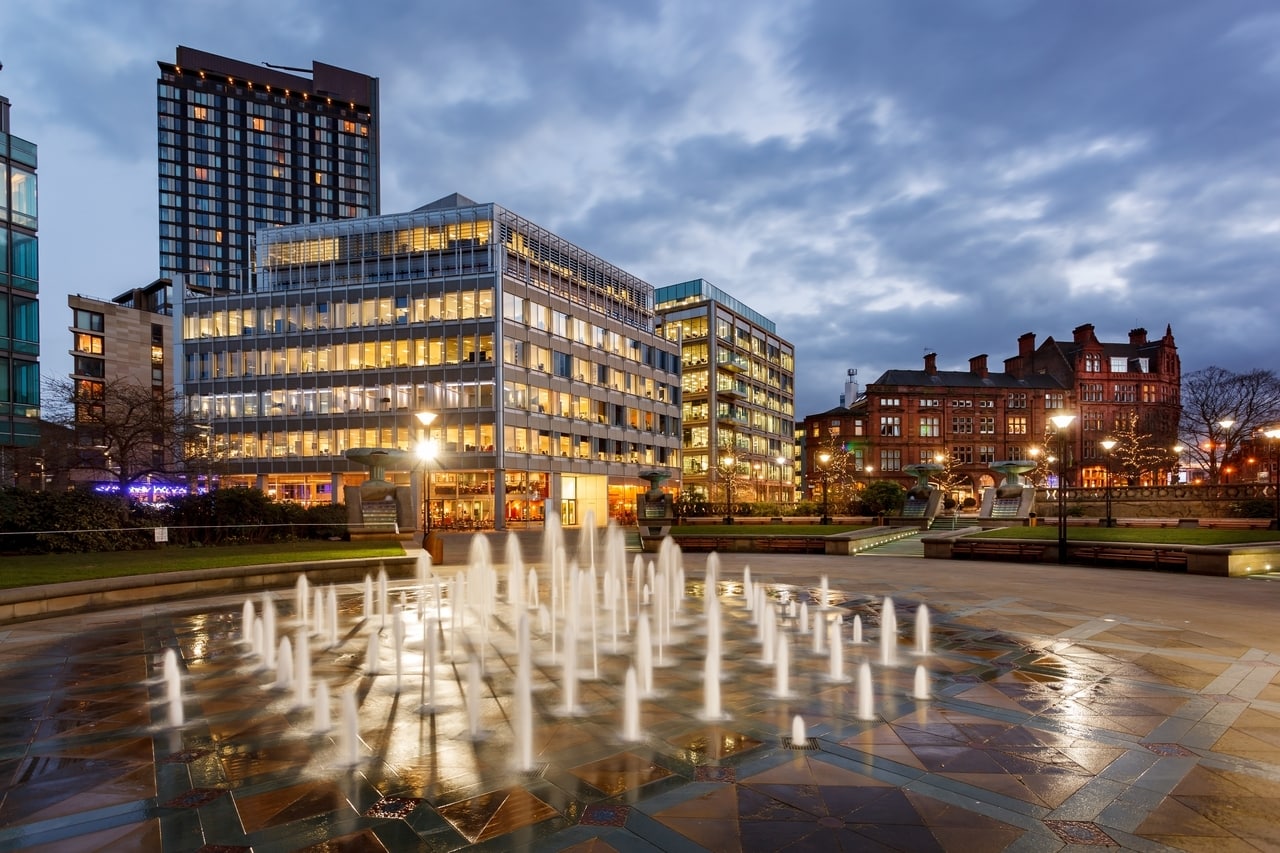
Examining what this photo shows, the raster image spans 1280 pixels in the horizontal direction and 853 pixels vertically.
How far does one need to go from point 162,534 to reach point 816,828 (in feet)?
72.4

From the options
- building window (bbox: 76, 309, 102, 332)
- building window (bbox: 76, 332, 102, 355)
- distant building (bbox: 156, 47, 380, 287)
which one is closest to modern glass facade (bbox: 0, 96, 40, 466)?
building window (bbox: 76, 309, 102, 332)

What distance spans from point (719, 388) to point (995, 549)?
57.6 m

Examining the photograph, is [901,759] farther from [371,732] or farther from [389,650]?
[389,650]

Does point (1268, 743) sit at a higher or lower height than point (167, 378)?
lower

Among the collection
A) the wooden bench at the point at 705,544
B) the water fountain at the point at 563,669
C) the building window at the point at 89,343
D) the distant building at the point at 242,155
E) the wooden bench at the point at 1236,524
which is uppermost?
the distant building at the point at 242,155

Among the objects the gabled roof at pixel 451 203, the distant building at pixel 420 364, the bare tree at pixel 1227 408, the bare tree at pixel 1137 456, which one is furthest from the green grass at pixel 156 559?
the bare tree at pixel 1137 456

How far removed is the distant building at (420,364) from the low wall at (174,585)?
3394 cm

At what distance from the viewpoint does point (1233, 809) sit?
15.4ft

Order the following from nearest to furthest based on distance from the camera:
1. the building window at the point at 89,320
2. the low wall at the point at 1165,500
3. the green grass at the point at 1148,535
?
the green grass at the point at 1148,535 < the low wall at the point at 1165,500 < the building window at the point at 89,320

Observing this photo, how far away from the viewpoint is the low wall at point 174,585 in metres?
12.4

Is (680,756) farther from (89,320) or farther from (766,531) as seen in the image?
(89,320)

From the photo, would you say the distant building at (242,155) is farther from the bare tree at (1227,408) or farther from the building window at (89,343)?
the bare tree at (1227,408)

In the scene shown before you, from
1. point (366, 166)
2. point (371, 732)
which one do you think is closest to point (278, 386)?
point (371, 732)

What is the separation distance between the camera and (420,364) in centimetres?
5403
